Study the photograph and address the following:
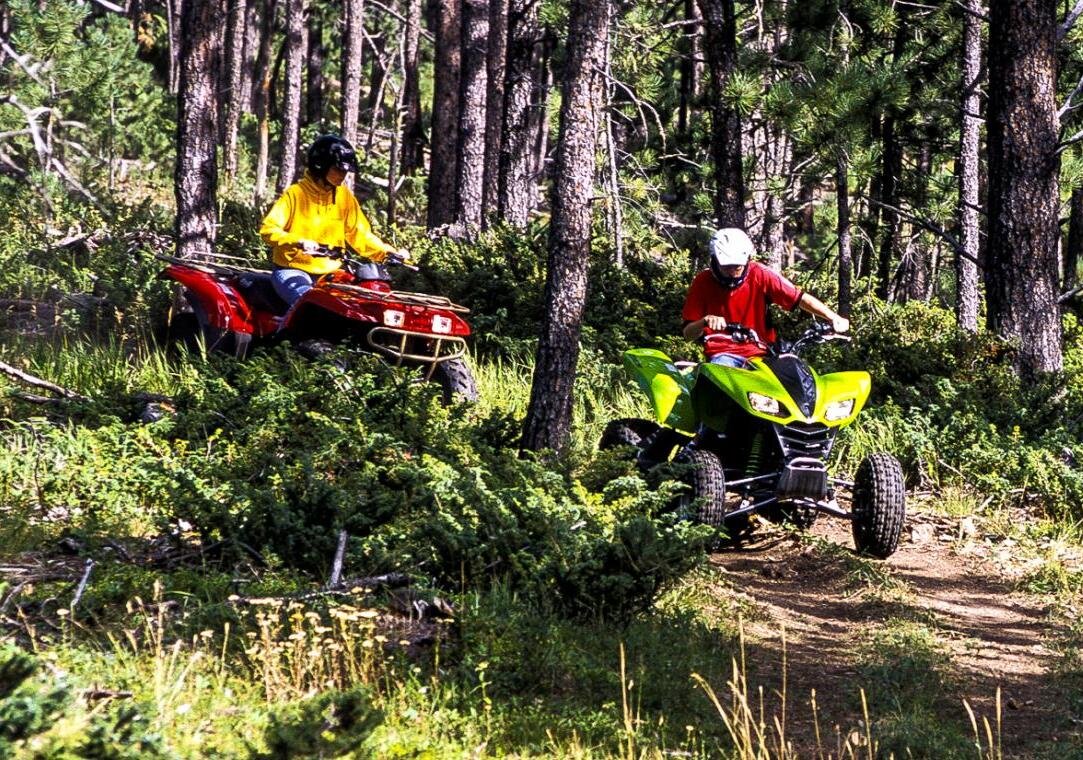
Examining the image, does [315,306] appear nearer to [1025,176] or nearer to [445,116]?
[1025,176]

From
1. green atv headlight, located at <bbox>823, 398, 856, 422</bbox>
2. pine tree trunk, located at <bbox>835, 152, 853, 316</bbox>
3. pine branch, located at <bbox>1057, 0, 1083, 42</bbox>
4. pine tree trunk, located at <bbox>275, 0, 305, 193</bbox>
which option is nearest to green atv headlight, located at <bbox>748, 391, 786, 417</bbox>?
green atv headlight, located at <bbox>823, 398, 856, 422</bbox>

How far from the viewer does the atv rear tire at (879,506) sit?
8266 mm

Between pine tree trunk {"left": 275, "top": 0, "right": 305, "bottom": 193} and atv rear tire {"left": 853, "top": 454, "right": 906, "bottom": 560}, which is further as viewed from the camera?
pine tree trunk {"left": 275, "top": 0, "right": 305, "bottom": 193}

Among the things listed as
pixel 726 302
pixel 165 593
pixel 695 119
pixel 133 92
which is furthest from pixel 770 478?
pixel 133 92

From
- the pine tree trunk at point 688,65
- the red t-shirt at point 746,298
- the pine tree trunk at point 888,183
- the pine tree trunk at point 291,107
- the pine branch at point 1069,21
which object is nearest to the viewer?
the red t-shirt at point 746,298

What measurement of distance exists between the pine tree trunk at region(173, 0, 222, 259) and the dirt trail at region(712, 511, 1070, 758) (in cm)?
710

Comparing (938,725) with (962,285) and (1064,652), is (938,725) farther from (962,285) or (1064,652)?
(962,285)

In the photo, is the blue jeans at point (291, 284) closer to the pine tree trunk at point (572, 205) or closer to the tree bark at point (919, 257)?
the pine tree trunk at point (572, 205)

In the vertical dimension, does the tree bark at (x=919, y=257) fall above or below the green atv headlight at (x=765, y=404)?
above

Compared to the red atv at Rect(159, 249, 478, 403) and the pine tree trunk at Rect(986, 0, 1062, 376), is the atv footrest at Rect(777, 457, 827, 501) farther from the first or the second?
the pine tree trunk at Rect(986, 0, 1062, 376)

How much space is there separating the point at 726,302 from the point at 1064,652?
3.21 metres

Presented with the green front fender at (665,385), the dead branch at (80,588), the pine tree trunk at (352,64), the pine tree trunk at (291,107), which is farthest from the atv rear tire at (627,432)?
the pine tree trunk at (352,64)

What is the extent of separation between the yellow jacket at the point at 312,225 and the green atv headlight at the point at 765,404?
3.93 meters

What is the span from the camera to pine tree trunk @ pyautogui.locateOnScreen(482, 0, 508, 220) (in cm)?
1950
